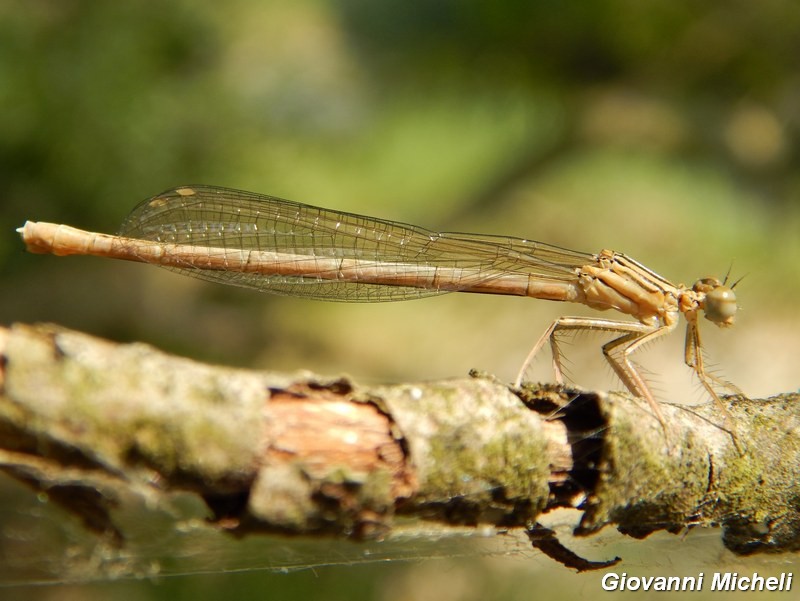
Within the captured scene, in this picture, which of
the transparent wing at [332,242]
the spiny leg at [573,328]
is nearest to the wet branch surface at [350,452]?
the spiny leg at [573,328]

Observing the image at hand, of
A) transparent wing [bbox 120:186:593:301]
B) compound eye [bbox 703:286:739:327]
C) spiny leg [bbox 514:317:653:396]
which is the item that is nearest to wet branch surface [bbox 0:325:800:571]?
spiny leg [bbox 514:317:653:396]

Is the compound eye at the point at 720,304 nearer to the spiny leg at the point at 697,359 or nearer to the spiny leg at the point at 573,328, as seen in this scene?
the spiny leg at the point at 697,359

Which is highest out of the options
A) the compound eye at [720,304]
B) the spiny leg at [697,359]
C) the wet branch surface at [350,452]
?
the compound eye at [720,304]

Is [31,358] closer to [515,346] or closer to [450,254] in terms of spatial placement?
[450,254]

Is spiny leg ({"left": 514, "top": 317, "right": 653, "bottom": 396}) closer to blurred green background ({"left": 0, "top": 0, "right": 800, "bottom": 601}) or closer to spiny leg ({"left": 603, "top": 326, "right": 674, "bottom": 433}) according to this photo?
spiny leg ({"left": 603, "top": 326, "right": 674, "bottom": 433})

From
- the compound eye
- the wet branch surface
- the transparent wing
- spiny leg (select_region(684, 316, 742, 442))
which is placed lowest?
the wet branch surface

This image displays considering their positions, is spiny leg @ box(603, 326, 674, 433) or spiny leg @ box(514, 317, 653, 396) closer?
spiny leg @ box(603, 326, 674, 433)

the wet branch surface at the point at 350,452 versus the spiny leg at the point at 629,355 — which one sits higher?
the spiny leg at the point at 629,355

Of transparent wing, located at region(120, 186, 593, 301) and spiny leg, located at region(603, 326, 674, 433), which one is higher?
transparent wing, located at region(120, 186, 593, 301)
